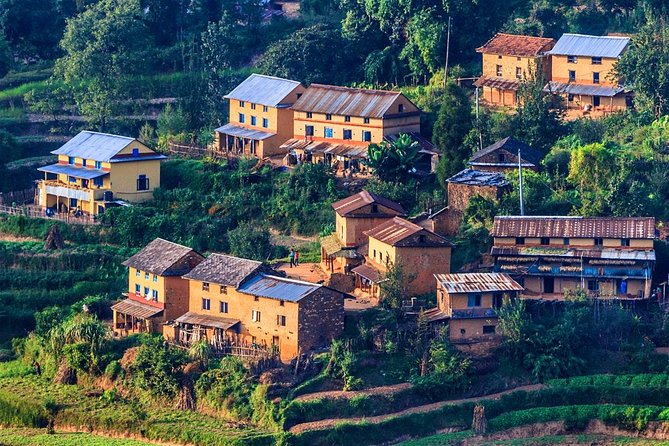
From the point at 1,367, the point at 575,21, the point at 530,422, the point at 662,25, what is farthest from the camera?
the point at 575,21

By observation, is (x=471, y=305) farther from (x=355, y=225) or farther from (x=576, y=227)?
(x=355, y=225)

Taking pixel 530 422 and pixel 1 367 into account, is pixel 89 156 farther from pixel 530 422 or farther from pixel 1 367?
pixel 530 422

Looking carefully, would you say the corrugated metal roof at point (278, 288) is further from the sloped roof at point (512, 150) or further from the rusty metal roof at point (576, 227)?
the sloped roof at point (512, 150)

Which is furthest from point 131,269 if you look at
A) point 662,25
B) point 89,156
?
point 662,25

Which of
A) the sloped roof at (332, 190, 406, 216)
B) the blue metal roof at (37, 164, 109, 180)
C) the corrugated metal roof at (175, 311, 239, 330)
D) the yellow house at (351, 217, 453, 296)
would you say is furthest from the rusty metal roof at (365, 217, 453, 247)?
the blue metal roof at (37, 164, 109, 180)

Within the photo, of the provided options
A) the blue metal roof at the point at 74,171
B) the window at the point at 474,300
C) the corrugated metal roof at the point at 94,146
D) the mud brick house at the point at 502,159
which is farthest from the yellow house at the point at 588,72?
the blue metal roof at the point at 74,171

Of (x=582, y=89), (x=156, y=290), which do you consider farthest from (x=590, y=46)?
(x=156, y=290)
